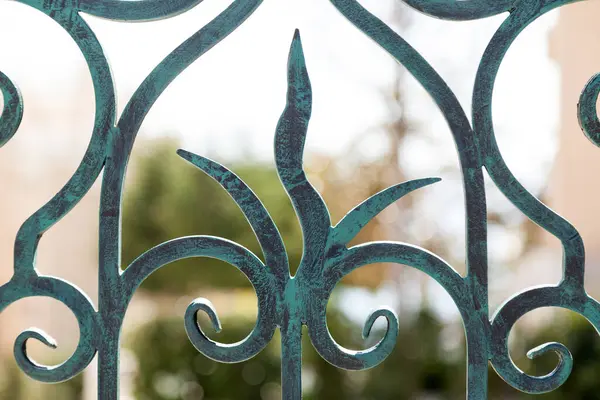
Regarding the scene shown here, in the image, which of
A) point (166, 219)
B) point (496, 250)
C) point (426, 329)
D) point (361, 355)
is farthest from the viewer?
point (166, 219)

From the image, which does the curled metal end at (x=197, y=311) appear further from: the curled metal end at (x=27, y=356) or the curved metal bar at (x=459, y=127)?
the curved metal bar at (x=459, y=127)

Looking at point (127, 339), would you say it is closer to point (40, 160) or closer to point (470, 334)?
point (40, 160)

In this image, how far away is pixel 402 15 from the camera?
5.05 meters

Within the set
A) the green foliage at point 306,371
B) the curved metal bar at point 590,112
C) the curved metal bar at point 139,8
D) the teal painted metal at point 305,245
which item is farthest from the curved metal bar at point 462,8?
the green foliage at point 306,371

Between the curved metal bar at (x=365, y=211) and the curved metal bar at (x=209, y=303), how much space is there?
0.07 m

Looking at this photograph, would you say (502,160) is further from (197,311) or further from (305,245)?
(197,311)

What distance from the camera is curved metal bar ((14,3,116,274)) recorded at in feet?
1.87

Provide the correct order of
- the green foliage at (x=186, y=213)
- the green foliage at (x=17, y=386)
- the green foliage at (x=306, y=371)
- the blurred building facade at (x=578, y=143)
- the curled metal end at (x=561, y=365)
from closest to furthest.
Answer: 1. the curled metal end at (x=561, y=365)
2. the green foliage at (x=17, y=386)
3. the green foliage at (x=306, y=371)
4. the blurred building facade at (x=578, y=143)
5. the green foliage at (x=186, y=213)

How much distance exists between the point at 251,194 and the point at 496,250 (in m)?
5.21

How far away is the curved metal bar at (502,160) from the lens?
0.55 metres

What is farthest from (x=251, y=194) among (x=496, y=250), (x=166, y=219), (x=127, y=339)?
(x=166, y=219)

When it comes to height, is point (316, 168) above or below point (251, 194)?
above

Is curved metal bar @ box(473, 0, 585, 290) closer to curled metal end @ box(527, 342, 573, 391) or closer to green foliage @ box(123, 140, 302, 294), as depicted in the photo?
curled metal end @ box(527, 342, 573, 391)

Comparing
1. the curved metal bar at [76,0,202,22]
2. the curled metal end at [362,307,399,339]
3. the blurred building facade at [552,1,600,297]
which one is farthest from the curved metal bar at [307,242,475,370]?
the blurred building facade at [552,1,600,297]
